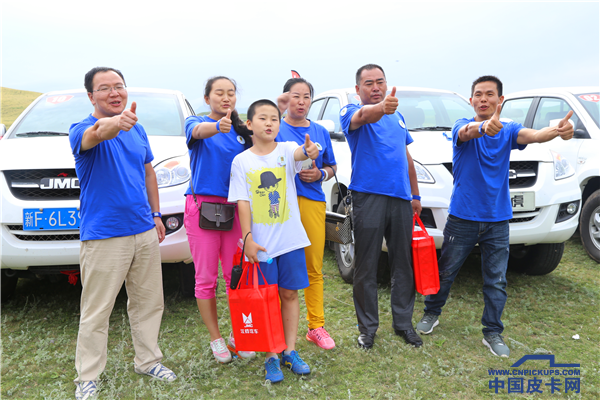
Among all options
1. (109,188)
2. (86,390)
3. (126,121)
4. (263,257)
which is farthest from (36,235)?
(263,257)

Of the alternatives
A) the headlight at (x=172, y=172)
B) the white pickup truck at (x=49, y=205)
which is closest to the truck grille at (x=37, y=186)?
the white pickup truck at (x=49, y=205)

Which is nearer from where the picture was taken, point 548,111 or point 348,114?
point 348,114

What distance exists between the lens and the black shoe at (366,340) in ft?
10.3

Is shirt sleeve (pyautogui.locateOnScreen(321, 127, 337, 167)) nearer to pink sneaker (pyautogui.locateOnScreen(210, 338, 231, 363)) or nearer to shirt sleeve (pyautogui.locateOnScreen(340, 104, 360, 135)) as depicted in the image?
shirt sleeve (pyautogui.locateOnScreen(340, 104, 360, 135))

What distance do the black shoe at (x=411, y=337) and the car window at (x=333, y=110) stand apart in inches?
96.0

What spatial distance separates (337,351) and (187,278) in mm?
1450

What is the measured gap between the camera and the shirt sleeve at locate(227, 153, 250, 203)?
2670mm

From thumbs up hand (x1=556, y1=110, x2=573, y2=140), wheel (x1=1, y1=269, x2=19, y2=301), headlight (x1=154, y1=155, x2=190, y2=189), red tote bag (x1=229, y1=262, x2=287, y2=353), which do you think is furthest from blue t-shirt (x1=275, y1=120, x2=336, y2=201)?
wheel (x1=1, y1=269, x2=19, y2=301)

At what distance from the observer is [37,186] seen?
3.24 m

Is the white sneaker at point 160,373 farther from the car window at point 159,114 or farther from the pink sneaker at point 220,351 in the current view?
the car window at point 159,114

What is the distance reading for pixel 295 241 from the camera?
2.75m

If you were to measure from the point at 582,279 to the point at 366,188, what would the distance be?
2791mm

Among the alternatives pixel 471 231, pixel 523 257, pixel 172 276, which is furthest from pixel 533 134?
pixel 172 276

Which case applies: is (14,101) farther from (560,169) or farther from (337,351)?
(560,169)
